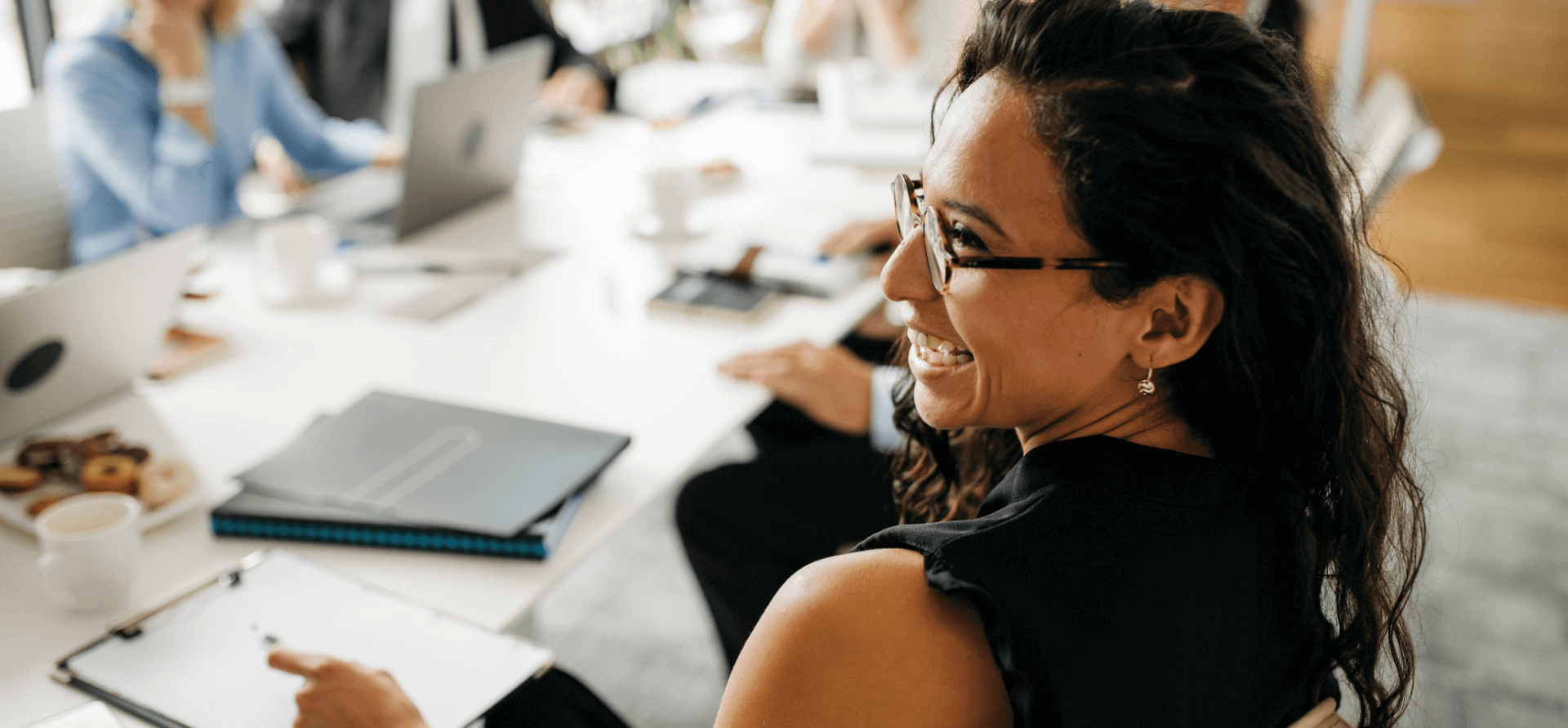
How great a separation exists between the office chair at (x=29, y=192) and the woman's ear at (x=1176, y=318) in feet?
7.08

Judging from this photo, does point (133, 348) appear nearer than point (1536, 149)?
Yes

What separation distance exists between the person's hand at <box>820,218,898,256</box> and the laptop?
2.36ft

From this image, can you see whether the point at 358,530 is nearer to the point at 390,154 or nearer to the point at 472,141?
the point at 472,141

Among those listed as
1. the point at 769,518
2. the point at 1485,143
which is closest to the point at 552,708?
the point at 769,518

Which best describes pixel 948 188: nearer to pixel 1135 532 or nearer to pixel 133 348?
pixel 1135 532

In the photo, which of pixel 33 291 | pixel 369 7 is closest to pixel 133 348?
pixel 33 291

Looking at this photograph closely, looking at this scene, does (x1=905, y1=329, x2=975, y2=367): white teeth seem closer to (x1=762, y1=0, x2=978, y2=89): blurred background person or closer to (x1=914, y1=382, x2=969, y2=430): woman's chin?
(x1=914, y1=382, x2=969, y2=430): woman's chin

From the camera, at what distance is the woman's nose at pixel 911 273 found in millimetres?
845

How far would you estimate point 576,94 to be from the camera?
9.80 feet

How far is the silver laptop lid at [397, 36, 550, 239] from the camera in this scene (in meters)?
1.95

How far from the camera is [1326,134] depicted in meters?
0.78

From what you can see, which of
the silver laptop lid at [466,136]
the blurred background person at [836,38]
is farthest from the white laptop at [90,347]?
the blurred background person at [836,38]

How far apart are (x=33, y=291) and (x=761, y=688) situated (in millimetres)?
1040

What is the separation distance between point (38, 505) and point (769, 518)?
890mm
